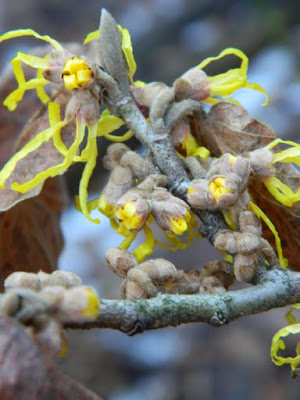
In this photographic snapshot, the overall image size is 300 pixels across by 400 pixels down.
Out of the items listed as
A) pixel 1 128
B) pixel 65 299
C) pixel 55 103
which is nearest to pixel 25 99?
pixel 1 128

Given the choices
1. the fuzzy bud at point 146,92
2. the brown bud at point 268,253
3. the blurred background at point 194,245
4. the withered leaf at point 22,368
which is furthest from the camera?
the blurred background at point 194,245

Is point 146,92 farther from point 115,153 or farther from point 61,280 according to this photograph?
point 61,280

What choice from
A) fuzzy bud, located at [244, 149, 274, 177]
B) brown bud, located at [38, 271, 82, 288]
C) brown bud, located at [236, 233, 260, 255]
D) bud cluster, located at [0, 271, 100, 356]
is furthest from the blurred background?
bud cluster, located at [0, 271, 100, 356]

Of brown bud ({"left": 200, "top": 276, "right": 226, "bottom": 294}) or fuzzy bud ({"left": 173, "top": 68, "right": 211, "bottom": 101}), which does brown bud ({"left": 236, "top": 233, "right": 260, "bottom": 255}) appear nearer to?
brown bud ({"left": 200, "top": 276, "right": 226, "bottom": 294})

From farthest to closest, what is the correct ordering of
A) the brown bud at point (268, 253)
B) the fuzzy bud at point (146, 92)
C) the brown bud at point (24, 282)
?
1. the fuzzy bud at point (146, 92)
2. the brown bud at point (268, 253)
3. the brown bud at point (24, 282)

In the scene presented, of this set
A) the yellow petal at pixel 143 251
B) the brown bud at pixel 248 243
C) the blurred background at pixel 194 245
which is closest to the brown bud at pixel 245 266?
the brown bud at pixel 248 243

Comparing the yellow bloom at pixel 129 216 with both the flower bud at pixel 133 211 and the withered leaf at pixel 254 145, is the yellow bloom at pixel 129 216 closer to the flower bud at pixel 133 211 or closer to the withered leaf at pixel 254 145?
the flower bud at pixel 133 211

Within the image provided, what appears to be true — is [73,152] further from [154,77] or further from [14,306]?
[154,77]
